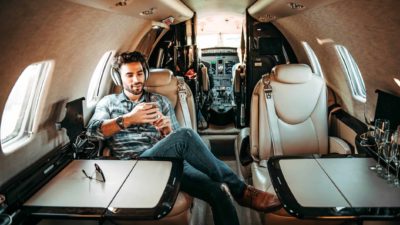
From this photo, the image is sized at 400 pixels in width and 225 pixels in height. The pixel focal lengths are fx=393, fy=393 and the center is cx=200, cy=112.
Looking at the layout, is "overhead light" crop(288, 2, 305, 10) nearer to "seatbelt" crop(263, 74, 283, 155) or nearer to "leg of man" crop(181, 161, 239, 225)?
"seatbelt" crop(263, 74, 283, 155)

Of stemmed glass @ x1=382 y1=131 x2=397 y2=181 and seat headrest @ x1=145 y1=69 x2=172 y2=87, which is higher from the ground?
seat headrest @ x1=145 y1=69 x2=172 y2=87

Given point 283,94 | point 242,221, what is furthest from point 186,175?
point 283,94

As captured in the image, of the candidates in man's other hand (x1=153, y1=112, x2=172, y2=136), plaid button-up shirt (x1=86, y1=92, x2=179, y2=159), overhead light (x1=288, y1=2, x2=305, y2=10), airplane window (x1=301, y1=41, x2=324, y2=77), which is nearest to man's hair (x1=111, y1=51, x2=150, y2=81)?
plaid button-up shirt (x1=86, y1=92, x2=179, y2=159)

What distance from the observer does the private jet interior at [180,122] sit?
2033mm

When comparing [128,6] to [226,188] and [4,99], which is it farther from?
[226,188]

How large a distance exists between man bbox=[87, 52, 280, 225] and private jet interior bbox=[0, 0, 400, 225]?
0.16 m

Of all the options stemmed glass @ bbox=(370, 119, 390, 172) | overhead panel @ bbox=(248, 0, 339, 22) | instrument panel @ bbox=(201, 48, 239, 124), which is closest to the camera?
stemmed glass @ bbox=(370, 119, 390, 172)

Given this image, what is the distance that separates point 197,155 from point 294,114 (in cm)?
116

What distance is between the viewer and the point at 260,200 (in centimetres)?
264

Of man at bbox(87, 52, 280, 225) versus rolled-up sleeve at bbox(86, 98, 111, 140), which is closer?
man at bbox(87, 52, 280, 225)

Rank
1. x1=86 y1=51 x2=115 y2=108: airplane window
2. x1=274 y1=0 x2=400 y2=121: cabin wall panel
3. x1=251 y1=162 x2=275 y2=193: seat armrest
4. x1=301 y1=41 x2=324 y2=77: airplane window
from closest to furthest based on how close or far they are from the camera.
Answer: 1. x1=274 y1=0 x2=400 y2=121: cabin wall panel
2. x1=251 y1=162 x2=275 y2=193: seat armrest
3. x1=86 y1=51 x2=115 y2=108: airplane window
4. x1=301 y1=41 x2=324 y2=77: airplane window

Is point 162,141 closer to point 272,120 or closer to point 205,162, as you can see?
point 205,162

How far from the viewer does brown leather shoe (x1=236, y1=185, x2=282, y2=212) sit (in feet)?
8.56

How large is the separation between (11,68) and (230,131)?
13.9 feet
